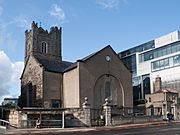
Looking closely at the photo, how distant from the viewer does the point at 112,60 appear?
57.4 metres

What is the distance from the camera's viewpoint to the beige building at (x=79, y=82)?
52344 mm

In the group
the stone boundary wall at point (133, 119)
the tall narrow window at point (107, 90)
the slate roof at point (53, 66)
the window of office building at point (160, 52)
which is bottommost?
the stone boundary wall at point (133, 119)

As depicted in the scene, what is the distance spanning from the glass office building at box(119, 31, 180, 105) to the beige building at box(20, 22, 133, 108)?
24409mm

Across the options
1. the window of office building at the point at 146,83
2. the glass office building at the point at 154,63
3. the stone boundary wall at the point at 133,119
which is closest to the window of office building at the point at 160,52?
the glass office building at the point at 154,63

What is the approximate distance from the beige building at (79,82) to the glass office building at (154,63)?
24409 millimetres

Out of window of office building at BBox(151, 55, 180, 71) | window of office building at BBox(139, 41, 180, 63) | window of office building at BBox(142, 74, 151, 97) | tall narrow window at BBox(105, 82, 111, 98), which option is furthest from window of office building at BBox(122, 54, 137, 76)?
tall narrow window at BBox(105, 82, 111, 98)

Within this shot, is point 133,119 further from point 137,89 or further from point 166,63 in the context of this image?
point 137,89

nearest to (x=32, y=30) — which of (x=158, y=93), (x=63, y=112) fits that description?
(x=158, y=93)

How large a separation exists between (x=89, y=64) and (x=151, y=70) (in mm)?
38178

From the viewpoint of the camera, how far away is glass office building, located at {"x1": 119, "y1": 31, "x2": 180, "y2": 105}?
7962cm

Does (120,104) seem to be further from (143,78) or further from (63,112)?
(143,78)

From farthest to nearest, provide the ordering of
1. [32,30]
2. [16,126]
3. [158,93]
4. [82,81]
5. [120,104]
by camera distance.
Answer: [32,30] < [158,93] < [120,104] < [82,81] < [16,126]

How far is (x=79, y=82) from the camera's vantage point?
51312 millimetres

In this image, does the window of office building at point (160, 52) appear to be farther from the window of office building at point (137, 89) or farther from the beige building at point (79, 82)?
the beige building at point (79, 82)
